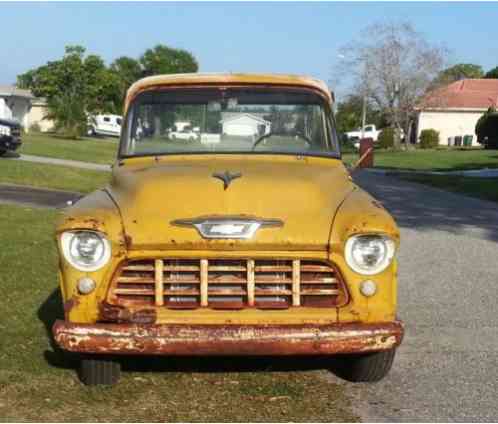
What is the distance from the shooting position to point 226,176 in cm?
524

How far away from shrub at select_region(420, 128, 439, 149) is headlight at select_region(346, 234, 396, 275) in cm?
5427

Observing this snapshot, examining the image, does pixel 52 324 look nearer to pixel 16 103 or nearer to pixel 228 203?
pixel 228 203

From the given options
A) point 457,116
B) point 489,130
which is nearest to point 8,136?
point 489,130

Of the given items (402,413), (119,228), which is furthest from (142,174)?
(402,413)

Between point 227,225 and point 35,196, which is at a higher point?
point 227,225

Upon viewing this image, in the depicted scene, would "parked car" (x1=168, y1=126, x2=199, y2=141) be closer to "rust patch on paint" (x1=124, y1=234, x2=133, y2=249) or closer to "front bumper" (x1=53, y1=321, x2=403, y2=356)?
"rust patch on paint" (x1=124, y1=234, x2=133, y2=249)

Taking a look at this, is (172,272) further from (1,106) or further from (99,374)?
(1,106)

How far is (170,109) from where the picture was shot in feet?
21.4

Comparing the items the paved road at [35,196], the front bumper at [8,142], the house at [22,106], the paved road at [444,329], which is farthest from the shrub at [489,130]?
the paved road at [444,329]

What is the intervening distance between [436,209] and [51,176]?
9.20m

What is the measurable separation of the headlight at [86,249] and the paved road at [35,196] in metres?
9.91

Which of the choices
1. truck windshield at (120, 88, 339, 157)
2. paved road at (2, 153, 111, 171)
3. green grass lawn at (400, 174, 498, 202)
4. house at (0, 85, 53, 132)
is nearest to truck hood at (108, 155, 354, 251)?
truck windshield at (120, 88, 339, 157)

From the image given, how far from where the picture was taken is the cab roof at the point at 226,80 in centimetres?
648

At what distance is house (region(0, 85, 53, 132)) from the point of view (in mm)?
65688
